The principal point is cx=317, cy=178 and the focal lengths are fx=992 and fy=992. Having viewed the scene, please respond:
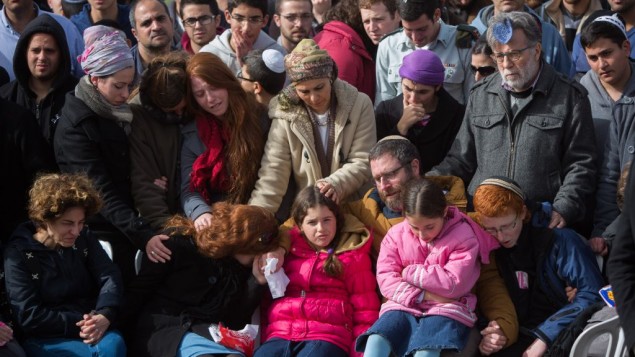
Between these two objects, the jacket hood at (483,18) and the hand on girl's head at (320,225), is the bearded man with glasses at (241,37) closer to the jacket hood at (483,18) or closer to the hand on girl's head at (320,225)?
the jacket hood at (483,18)

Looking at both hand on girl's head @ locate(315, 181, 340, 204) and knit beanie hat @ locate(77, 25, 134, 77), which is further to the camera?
knit beanie hat @ locate(77, 25, 134, 77)

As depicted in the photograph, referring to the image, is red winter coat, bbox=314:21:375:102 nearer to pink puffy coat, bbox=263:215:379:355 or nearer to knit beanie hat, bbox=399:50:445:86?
knit beanie hat, bbox=399:50:445:86

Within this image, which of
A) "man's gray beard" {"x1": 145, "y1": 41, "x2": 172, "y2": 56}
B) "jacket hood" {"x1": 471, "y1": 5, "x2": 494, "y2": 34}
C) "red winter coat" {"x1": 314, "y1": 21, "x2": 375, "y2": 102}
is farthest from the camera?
"jacket hood" {"x1": 471, "y1": 5, "x2": 494, "y2": 34}

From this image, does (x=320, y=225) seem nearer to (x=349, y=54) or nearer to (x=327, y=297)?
(x=327, y=297)

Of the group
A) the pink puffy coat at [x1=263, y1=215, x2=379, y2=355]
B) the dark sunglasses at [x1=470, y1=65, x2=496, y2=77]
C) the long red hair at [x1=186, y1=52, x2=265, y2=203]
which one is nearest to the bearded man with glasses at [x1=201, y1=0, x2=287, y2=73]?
the long red hair at [x1=186, y1=52, x2=265, y2=203]

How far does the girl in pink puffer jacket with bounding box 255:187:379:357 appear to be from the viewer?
512 centimetres

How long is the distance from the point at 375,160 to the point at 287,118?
0.67m

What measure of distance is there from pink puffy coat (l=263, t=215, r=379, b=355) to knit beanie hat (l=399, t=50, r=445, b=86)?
106 centimetres

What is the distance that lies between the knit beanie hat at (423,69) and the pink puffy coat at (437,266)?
1.05 meters

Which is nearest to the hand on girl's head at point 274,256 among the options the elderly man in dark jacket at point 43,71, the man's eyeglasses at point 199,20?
the elderly man in dark jacket at point 43,71

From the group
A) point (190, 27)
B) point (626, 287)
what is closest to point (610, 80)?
point (626, 287)

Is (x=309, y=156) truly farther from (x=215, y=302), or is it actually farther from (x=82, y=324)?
Result: (x=82, y=324)

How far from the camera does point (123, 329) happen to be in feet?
17.5

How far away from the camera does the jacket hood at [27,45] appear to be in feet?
19.4
